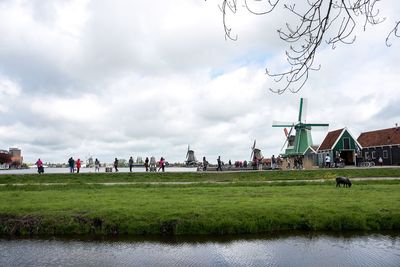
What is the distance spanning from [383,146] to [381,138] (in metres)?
2.26

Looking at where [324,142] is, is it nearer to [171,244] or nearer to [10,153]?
[171,244]

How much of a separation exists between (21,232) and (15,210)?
215 cm

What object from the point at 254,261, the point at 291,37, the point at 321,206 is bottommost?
the point at 254,261

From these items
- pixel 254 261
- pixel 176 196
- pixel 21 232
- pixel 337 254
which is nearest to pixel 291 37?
pixel 254 261

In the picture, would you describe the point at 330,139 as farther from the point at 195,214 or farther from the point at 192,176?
the point at 195,214

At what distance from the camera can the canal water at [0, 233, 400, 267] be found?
41.7 feet

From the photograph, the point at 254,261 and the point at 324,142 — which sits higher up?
the point at 324,142

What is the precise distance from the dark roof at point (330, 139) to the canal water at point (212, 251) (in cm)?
5426

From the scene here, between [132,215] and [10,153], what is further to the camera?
[10,153]

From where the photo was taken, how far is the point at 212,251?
14070 mm

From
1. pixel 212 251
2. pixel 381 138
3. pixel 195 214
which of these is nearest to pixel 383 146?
pixel 381 138

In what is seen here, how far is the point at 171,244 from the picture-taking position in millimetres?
15039

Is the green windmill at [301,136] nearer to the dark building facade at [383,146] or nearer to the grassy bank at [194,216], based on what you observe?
the dark building facade at [383,146]

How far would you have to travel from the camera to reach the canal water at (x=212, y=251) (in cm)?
1270
